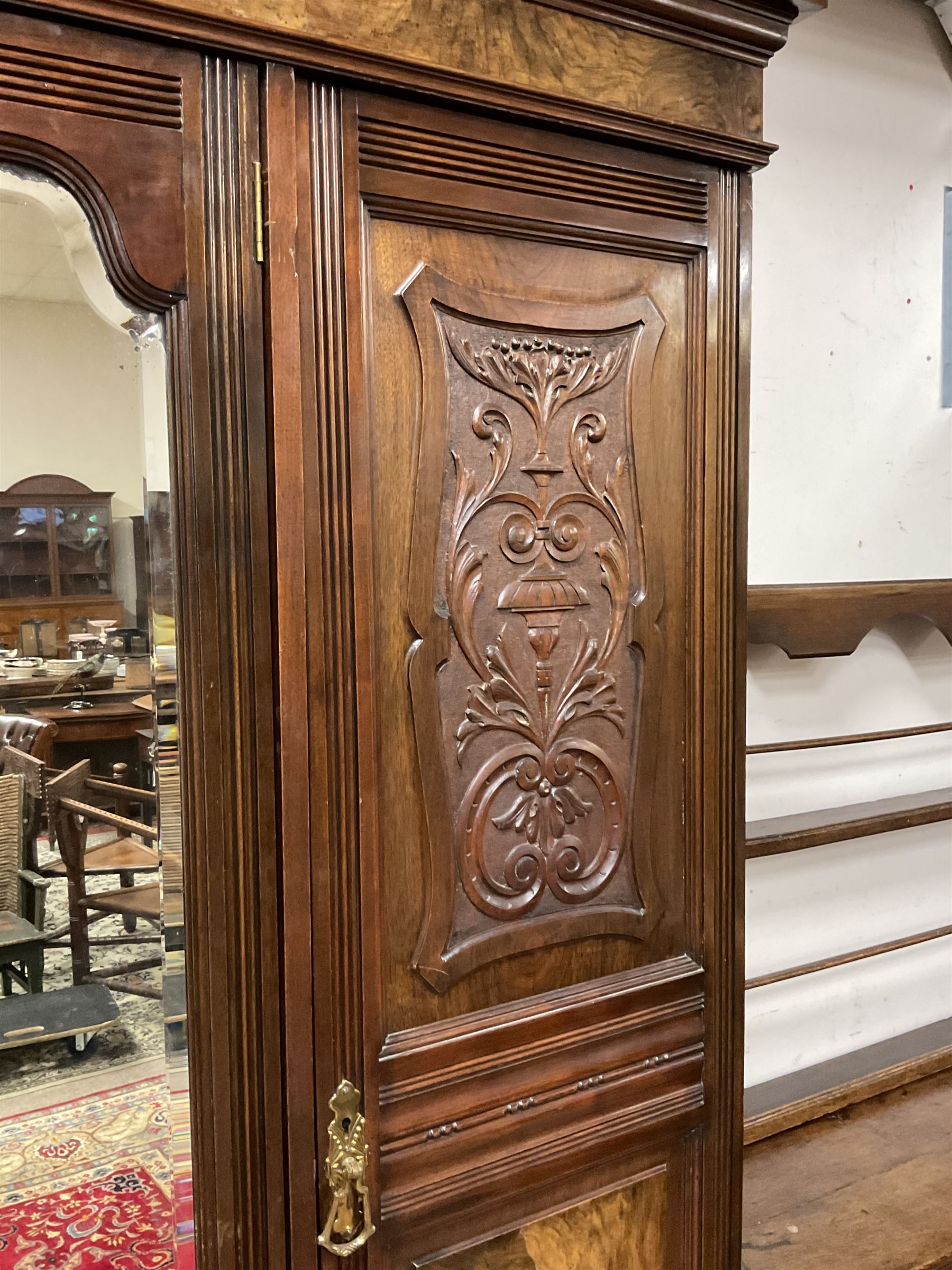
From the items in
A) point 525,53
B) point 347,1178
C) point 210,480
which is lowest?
point 347,1178

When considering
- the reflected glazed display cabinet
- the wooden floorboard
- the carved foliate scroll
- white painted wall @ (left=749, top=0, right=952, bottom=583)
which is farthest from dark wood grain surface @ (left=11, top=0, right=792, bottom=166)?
the wooden floorboard

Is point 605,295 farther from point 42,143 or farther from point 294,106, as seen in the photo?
point 42,143

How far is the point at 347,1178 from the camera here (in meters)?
0.84

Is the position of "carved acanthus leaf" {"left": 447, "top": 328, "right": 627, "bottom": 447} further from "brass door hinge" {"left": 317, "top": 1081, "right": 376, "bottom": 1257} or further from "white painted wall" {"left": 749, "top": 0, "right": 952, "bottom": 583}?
"white painted wall" {"left": 749, "top": 0, "right": 952, "bottom": 583}

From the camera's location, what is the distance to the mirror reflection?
73cm

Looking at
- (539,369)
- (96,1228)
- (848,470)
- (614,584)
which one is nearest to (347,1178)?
(96,1228)

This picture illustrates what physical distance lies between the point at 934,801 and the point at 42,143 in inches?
69.7

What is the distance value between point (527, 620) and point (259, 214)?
0.42m

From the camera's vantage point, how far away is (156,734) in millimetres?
772

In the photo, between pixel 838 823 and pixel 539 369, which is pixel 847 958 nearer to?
pixel 838 823

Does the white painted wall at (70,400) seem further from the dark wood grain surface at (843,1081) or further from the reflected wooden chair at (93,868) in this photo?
the dark wood grain surface at (843,1081)

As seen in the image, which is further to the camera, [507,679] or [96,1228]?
[507,679]

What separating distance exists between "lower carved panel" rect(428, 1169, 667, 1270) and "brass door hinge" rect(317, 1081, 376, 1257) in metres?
0.11

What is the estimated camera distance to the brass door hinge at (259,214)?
764mm
